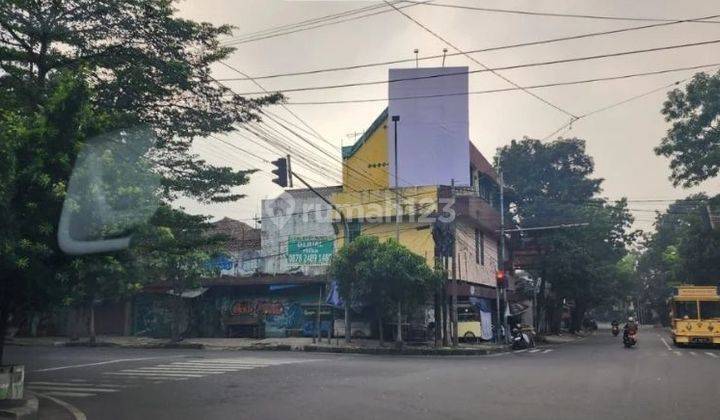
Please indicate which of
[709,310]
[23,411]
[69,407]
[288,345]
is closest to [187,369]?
[69,407]

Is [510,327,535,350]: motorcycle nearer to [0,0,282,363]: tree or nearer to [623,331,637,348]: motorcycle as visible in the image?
[623,331,637,348]: motorcycle

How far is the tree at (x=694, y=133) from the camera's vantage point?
102 feet

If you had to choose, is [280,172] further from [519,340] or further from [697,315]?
[697,315]

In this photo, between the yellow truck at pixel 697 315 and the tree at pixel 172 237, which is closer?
the tree at pixel 172 237

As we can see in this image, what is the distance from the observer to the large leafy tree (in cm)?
4394

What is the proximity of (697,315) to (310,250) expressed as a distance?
20.1m

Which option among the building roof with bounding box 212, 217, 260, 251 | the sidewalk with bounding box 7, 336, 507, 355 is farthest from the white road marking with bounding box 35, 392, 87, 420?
the building roof with bounding box 212, 217, 260, 251

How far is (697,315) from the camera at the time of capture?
95.7 ft

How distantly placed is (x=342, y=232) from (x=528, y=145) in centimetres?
2489

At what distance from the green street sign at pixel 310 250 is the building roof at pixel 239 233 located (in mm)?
2991

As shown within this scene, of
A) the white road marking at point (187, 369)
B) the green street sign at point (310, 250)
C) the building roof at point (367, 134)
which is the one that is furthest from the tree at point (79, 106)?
the building roof at point (367, 134)

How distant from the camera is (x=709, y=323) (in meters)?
28.8

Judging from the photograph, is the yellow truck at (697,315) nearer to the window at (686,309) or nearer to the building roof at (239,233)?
the window at (686,309)

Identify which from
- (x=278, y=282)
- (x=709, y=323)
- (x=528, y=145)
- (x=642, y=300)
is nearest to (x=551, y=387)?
(x=709, y=323)
